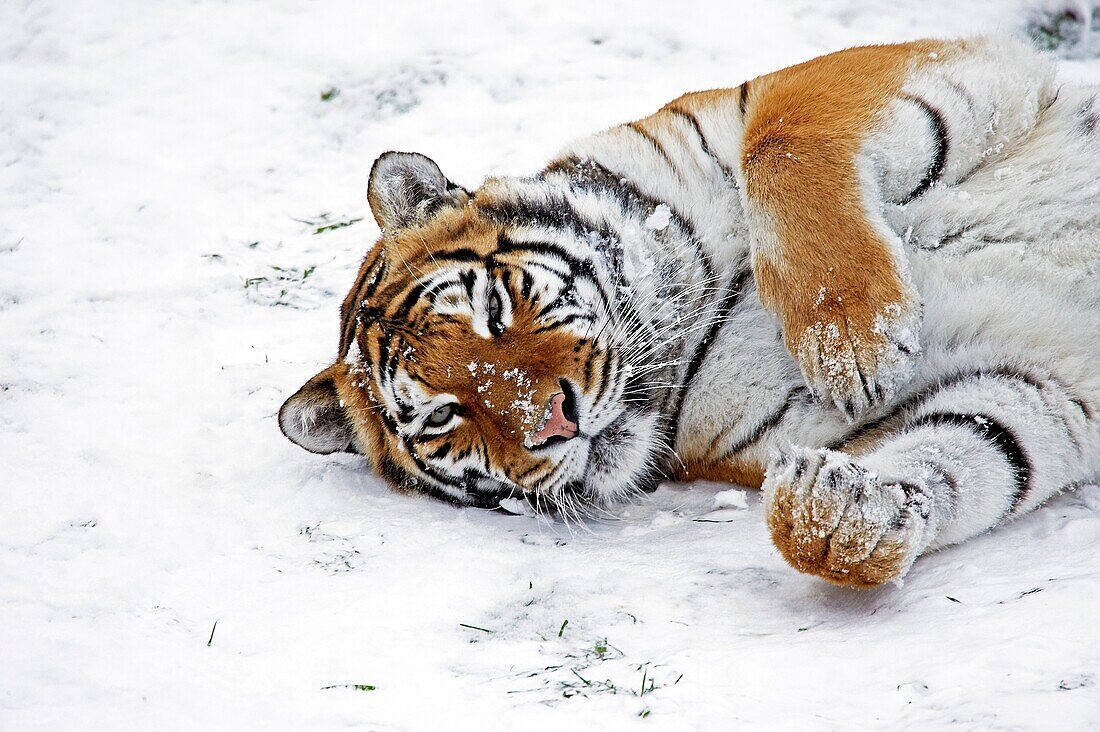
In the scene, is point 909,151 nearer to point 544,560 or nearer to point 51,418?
point 544,560

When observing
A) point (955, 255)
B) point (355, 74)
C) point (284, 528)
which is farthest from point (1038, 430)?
point (355, 74)

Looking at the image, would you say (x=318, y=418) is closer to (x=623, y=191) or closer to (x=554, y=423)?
(x=554, y=423)

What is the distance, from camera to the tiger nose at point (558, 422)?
2793 millimetres

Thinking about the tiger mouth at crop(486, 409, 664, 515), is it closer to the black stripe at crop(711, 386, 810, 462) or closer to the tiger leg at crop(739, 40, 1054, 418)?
the black stripe at crop(711, 386, 810, 462)

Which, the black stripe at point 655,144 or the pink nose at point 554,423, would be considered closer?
the pink nose at point 554,423

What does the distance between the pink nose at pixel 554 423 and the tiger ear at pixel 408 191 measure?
0.94 m

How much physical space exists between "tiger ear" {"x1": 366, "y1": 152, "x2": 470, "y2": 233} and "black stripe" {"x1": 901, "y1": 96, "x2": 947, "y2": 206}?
1419mm

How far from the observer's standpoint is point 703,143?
3.33 m

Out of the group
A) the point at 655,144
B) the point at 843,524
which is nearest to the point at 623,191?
the point at 655,144

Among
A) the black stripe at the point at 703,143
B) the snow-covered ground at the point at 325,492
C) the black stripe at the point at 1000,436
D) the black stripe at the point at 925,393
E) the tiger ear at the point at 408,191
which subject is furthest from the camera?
the tiger ear at the point at 408,191

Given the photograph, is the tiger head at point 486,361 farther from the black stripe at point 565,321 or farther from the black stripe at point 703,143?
the black stripe at point 703,143

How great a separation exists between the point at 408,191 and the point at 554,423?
1.07 meters

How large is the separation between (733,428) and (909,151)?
94 centimetres

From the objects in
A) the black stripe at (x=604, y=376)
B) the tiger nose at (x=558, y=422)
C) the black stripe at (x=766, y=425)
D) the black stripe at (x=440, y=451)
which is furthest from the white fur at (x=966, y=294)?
the black stripe at (x=440, y=451)
